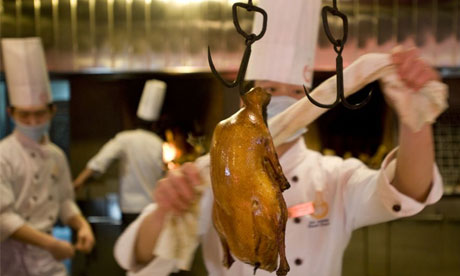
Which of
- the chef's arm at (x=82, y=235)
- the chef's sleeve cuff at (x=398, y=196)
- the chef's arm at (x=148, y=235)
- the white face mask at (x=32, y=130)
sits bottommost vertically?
the chef's arm at (x=82, y=235)

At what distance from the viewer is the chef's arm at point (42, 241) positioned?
2066mm

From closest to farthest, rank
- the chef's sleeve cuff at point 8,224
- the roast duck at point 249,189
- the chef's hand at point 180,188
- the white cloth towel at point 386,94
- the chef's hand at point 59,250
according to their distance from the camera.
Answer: the roast duck at point 249,189
the white cloth towel at point 386,94
the chef's hand at point 180,188
the chef's sleeve cuff at point 8,224
the chef's hand at point 59,250

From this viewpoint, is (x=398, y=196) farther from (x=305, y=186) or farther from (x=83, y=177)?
(x=83, y=177)

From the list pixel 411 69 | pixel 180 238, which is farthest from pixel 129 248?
pixel 411 69

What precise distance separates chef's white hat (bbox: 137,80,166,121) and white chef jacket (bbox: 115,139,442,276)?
2005 mm

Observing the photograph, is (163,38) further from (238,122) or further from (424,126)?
(238,122)

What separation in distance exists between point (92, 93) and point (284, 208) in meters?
3.12

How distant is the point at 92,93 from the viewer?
140 inches

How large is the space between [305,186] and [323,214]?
76mm

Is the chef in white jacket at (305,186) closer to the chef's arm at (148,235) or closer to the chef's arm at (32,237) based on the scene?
the chef's arm at (148,235)

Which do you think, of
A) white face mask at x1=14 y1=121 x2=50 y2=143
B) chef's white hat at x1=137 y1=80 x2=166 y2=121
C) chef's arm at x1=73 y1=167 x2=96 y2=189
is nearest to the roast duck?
white face mask at x1=14 y1=121 x2=50 y2=143

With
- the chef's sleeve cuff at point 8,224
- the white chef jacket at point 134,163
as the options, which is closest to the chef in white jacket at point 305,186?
the chef's sleeve cuff at point 8,224

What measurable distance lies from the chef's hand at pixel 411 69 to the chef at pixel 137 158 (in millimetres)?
2104

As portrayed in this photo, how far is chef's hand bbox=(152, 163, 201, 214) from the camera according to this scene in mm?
1031
